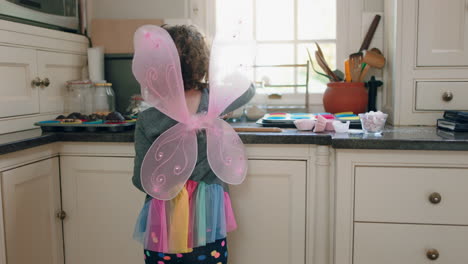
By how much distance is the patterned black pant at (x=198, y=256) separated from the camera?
53.5 inches

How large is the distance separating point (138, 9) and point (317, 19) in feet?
2.83

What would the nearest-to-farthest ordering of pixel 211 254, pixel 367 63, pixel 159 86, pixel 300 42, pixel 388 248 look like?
pixel 159 86
pixel 211 254
pixel 388 248
pixel 367 63
pixel 300 42

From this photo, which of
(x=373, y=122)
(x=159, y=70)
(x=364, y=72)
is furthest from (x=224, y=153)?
(x=364, y=72)

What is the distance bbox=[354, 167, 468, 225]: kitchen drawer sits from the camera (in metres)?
1.48

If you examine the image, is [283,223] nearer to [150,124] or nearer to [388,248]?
[388,248]

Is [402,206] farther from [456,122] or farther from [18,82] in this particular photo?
[18,82]

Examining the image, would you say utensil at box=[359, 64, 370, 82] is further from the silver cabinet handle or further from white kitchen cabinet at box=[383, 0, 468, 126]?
the silver cabinet handle

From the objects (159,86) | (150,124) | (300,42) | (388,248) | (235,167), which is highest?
(300,42)

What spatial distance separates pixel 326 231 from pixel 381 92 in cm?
80

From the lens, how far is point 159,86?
4.14 ft

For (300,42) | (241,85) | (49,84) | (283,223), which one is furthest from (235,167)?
(300,42)

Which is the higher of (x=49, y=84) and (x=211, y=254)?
(x=49, y=84)

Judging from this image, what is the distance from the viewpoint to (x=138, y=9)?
2232mm

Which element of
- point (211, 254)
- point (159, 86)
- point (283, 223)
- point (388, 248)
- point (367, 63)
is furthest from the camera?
point (367, 63)
